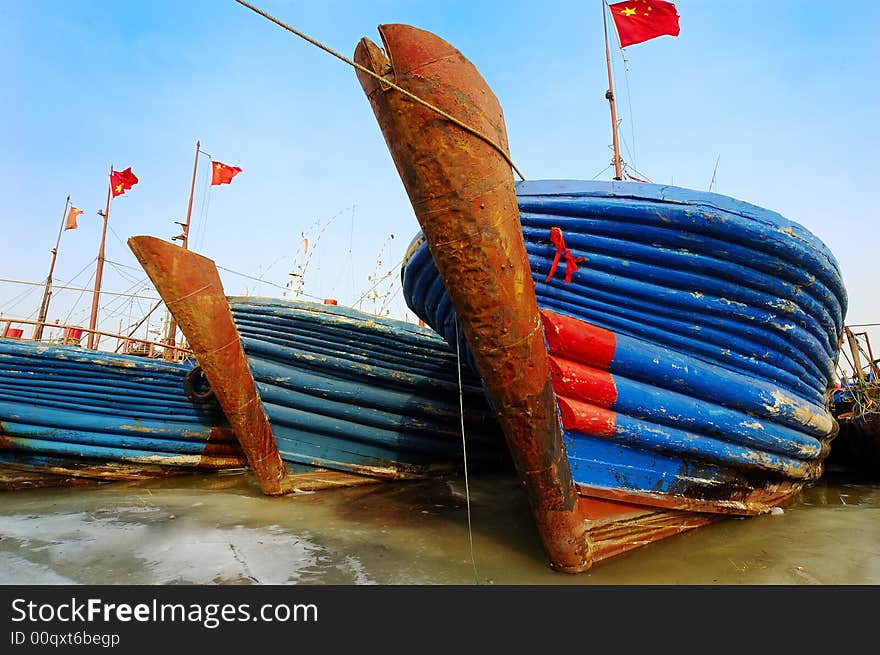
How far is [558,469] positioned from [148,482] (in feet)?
18.2

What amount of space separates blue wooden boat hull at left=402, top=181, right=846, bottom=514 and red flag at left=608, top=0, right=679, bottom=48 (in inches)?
205

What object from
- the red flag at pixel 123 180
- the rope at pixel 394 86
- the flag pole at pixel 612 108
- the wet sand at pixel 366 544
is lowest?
A: the wet sand at pixel 366 544

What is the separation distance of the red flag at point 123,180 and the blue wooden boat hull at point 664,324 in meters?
21.5

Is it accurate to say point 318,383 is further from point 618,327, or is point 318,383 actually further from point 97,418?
point 618,327

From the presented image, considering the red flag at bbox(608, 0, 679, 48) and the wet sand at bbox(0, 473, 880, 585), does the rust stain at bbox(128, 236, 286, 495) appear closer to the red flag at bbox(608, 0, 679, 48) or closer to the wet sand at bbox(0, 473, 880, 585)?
the wet sand at bbox(0, 473, 880, 585)

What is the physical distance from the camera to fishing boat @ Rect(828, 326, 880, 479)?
781 centimetres

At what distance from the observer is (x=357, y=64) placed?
6.74 feet

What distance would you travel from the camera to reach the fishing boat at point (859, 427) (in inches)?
308

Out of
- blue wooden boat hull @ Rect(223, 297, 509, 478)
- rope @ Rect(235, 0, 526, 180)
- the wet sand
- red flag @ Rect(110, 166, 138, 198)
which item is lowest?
the wet sand

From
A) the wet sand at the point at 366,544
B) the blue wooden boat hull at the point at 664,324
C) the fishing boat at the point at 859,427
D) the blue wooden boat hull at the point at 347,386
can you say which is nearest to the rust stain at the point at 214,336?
the blue wooden boat hull at the point at 347,386

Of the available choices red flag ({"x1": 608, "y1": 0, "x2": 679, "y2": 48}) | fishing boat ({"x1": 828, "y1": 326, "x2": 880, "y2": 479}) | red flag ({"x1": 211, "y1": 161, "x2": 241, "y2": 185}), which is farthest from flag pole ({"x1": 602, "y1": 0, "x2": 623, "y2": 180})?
red flag ({"x1": 211, "y1": 161, "x2": 241, "y2": 185})

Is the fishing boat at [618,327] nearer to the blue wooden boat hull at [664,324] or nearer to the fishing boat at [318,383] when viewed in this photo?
the blue wooden boat hull at [664,324]
